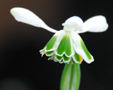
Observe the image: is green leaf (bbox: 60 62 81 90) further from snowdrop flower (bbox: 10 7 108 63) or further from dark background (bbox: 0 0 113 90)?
dark background (bbox: 0 0 113 90)

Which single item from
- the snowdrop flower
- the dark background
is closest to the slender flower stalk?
the snowdrop flower

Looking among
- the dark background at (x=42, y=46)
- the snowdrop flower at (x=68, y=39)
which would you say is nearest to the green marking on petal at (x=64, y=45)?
the snowdrop flower at (x=68, y=39)

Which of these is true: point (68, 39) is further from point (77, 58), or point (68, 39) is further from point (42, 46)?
point (42, 46)

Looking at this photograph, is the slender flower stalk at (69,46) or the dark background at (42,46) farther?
the dark background at (42,46)

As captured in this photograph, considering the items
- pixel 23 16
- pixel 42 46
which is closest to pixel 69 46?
pixel 23 16

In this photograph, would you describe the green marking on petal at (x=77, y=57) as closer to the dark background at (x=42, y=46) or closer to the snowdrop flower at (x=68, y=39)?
the snowdrop flower at (x=68, y=39)

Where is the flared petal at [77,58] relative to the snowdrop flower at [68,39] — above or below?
below
